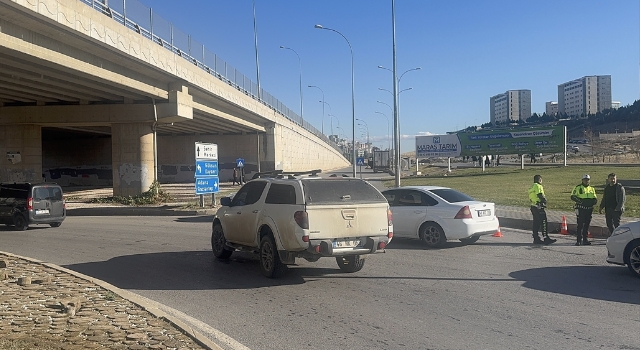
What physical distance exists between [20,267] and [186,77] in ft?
73.1

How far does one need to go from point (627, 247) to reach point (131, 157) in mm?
28827

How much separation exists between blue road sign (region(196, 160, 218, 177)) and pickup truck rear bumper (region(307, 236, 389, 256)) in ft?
62.7

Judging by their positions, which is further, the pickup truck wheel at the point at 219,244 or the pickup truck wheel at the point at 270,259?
the pickup truck wheel at the point at 219,244

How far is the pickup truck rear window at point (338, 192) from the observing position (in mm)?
9719

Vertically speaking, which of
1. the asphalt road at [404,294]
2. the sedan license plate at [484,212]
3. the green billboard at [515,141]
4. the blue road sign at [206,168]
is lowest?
the asphalt road at [404,294]

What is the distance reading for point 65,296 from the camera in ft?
26.6

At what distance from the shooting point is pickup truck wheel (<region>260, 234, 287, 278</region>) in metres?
9.93

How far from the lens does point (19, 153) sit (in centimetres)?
3284

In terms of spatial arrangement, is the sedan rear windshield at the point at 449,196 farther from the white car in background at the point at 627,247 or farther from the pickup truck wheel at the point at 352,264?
the white car in background at the point at 627,247

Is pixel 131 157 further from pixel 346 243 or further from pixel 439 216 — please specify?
pixel 346 243

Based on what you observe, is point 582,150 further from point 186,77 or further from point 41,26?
point 41,26

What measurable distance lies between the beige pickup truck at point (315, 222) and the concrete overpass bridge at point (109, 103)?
10654 mm

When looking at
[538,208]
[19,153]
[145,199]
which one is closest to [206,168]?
[145,199]

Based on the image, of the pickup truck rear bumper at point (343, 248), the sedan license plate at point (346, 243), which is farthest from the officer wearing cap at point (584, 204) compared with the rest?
the sedan license plate at point (346, 243)
